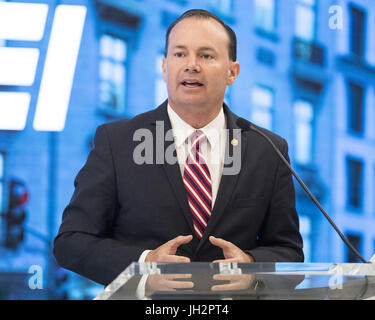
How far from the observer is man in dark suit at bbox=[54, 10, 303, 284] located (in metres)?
1.95

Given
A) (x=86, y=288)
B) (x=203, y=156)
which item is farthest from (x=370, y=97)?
(x=203, y=156)

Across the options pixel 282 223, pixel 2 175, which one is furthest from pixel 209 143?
pixel 2 175

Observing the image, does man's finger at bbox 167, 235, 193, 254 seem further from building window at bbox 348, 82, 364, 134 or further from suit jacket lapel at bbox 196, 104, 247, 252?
building window at bbox 348, 82, 364, 134

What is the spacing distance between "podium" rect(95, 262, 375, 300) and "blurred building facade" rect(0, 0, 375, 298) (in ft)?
11.8

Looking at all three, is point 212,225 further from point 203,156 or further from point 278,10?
point 278,10

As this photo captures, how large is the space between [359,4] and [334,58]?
56 centimetres

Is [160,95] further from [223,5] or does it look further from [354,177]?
[354,177]

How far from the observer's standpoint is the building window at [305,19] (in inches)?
208

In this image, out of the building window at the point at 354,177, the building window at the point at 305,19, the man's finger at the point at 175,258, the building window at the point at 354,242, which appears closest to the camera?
the man's finger at the point at 175,258

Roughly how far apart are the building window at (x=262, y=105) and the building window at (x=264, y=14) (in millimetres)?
583

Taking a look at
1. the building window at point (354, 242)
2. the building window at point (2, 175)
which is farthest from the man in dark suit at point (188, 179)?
the building window at point (354, 242)

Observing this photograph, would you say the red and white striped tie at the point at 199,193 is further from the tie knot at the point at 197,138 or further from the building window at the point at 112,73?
the building window at the point at 112,73

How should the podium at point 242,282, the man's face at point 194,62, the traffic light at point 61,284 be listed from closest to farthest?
1. the podium at point 242,282
2. the man's face at point 194,62
3. the traffic light at point 61,284

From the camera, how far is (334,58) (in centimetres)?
564
